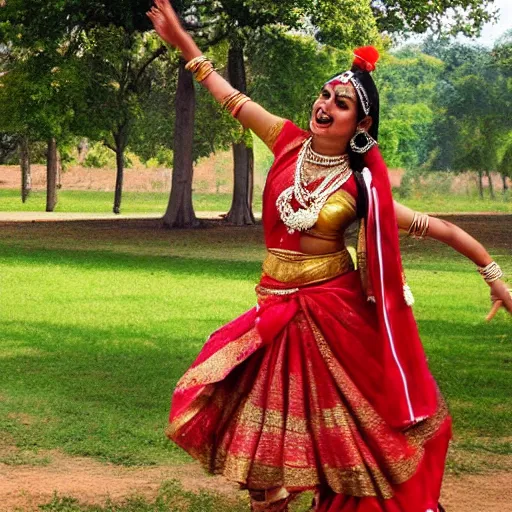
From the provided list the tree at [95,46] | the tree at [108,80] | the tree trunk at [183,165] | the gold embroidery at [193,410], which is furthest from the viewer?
the tree at [108,80]

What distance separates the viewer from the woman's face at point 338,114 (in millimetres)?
4863

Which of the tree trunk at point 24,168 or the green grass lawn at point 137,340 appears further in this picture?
the tree trunk at point 24,168

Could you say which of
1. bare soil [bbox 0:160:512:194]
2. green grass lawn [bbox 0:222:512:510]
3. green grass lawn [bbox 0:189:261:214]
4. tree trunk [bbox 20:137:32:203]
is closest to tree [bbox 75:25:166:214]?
green grass lawn [bbox 0:189:261:214]

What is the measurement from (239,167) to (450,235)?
33687 mm

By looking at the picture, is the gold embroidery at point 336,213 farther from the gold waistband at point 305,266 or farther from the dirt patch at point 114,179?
the dirt patch at point 114,179

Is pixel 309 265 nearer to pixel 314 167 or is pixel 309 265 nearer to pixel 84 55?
pixel 314 167

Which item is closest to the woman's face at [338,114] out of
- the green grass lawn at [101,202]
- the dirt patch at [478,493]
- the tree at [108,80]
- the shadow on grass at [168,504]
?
the shadow on grass at [168,504]

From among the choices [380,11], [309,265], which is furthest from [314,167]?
[380,11]

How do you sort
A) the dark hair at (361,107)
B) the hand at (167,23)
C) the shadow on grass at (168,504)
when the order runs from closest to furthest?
the dark hair at (361,107) < the hand at (167,23) < the shadow on grass at (168,504)

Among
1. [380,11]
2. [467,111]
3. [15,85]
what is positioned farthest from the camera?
[467,111]

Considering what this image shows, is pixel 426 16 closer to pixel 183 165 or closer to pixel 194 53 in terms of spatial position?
pixel 183 165

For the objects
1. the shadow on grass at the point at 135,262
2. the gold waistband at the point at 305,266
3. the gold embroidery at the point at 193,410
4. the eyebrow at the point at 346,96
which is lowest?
the shadow on grass at the point at 135,262

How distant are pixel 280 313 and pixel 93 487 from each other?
180cm

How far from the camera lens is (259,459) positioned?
4793 millimetres
